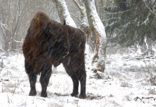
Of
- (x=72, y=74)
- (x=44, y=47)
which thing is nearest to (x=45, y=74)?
(x=44, y=47)

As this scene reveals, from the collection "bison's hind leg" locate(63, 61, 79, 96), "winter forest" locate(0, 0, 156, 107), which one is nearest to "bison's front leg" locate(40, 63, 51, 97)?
"winter forest" locate(0, 0, 156, 107)

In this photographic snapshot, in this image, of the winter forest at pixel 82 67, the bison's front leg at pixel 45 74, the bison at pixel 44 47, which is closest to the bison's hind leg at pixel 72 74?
the winter forest at pixel 82 67

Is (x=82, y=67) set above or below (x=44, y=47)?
below

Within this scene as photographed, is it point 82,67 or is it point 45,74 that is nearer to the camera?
point 45,74

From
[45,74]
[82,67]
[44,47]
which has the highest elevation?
[44,47]

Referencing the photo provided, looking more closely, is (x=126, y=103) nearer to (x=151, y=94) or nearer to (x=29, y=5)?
(x=151, y=94)

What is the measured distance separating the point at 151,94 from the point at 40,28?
3023mm

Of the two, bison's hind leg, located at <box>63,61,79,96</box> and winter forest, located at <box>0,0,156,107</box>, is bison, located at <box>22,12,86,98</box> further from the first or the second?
bison's hind leg, located at <box>63,61,79,96</box>

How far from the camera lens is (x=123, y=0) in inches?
522

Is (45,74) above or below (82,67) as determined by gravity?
below

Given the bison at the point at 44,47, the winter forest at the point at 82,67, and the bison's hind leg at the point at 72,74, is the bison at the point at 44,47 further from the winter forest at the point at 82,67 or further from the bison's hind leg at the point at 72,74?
the bison's hind leg at the point at 72,74

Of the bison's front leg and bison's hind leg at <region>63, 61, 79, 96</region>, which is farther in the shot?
bison's hind leg at <region>63, 61, 79, 96</region>

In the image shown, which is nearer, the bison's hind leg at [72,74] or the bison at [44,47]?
the bison at [44,47]

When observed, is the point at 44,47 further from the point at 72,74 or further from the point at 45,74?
the point at 72,74
